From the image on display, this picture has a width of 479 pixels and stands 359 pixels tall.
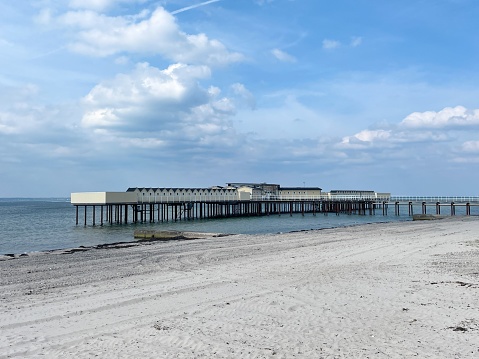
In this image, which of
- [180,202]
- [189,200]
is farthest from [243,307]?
[189,200]

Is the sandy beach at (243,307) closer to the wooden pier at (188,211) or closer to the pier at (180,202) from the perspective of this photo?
the pier at (180,202)

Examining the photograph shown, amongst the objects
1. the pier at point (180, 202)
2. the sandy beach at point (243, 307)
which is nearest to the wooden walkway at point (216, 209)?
the pier at point (180, 202)

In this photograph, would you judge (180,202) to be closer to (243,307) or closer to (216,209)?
(216,209)

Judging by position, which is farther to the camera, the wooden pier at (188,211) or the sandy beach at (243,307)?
the wooden pier at (188,211)

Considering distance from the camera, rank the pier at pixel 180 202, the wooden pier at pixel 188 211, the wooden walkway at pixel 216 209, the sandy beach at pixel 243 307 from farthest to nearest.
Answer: the wooden walkway at pixel 216 209 → the wooden pier at pixel 188 211 → the pier at pixel 180 202 → the sandy beach at pixel 243 307

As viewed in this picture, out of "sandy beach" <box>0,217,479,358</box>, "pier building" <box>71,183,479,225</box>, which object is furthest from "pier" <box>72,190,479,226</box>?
"sandy beach" <box>0,217,479,358</box>

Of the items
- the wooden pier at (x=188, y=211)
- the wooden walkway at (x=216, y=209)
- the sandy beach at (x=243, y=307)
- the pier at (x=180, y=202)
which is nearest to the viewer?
the sandy beach at (x=243, y=307)

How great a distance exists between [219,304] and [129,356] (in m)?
3.08

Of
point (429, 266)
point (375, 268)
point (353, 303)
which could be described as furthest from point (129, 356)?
point (429, 266)

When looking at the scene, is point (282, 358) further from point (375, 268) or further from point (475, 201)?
point (475, 201)

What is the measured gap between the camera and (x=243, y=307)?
8.52 m

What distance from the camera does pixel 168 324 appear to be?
24.2ft

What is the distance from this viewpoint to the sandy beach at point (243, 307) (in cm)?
623

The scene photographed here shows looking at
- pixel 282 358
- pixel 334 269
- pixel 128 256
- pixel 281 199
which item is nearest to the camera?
pixel 282 358
